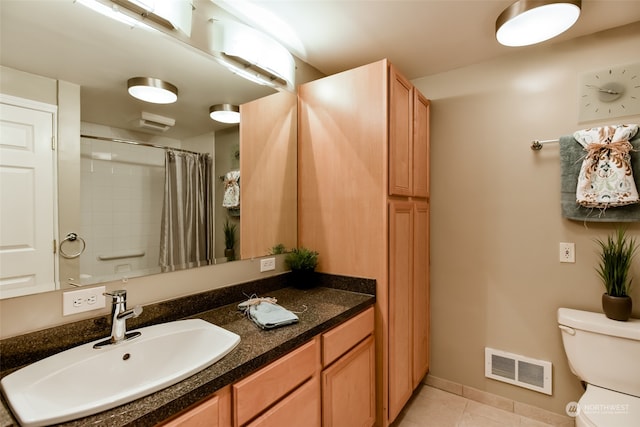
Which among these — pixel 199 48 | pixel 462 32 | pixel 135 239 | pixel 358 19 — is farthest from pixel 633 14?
pixel 135 239

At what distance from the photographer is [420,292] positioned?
2182 millimetres

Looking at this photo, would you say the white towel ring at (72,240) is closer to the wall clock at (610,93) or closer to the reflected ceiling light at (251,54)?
the reflected ceiling light at (251,54)

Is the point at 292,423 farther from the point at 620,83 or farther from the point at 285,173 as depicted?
the point at 620,83

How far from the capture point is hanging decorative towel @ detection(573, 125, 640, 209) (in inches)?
64.4

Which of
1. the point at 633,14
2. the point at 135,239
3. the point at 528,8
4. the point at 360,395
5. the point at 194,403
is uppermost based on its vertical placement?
the point at 633,14

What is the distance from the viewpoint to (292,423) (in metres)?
1.18

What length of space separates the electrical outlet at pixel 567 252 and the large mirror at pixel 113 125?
2.02m

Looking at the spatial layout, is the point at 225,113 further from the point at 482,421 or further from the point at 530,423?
the point at 530,423

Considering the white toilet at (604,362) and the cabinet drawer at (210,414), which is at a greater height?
the cabinet drawer at (210,414)

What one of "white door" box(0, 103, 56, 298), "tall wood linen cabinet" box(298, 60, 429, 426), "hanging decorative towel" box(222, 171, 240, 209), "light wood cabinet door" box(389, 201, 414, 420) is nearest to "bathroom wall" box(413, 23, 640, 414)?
"tall wood linen cabinet" box(298, 60, 429, 426)

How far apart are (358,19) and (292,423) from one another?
203 cm

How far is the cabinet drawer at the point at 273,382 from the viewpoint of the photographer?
38.3 inches

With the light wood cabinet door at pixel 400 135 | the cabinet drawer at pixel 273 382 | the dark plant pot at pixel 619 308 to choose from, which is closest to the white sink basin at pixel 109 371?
the cabinet drawer at pixel 273 382

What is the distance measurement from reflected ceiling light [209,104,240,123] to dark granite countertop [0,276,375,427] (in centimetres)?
93
